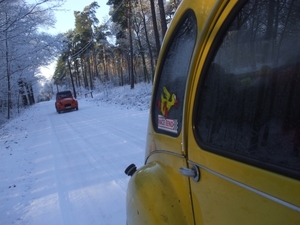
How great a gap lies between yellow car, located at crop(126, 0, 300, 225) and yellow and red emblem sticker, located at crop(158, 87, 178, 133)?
0.05 feet

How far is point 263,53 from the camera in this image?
3.87ft

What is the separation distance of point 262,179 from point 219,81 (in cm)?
57

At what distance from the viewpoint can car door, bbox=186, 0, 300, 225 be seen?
1020 mm

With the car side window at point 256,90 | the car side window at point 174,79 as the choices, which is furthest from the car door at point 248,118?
the car side window at point 174,79

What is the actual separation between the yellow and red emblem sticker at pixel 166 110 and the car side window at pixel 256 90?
303 millimetres

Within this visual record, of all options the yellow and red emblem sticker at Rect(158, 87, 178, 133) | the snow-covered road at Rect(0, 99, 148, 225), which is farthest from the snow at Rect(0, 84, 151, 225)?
the yellow and red emblem sticker at Rect(158, 87, 178, 133)

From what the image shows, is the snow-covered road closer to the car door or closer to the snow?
the snow

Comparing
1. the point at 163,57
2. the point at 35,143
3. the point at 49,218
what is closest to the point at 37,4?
the point at 35,143

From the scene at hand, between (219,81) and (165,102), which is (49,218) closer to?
(165,102)

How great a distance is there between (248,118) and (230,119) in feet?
0.36

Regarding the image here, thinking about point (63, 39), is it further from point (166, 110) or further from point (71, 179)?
point (166, 110)

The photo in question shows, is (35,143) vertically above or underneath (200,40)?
underneath

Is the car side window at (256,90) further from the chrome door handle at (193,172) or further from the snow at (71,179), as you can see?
the snow at (71,179)

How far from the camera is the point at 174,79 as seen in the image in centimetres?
185
